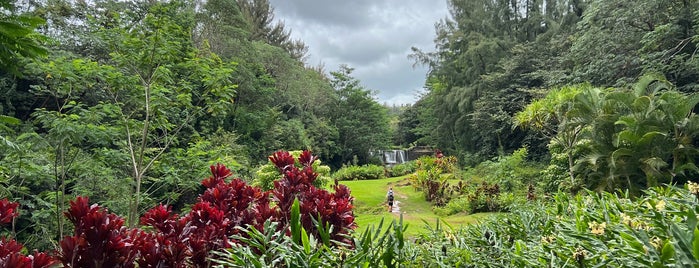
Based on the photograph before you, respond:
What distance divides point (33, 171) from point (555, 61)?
51.2ft

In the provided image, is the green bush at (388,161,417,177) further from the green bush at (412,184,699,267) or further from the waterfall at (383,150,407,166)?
the green bush at (412,184,699,267)

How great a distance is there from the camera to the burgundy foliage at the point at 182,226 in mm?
1116

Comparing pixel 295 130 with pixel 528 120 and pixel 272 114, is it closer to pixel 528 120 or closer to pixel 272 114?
pixel 272 114

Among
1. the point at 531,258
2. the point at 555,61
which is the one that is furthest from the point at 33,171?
the point at 555,61

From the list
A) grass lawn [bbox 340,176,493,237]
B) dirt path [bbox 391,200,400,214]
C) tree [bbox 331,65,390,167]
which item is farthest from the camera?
tree [bbox 331,65,390,167]

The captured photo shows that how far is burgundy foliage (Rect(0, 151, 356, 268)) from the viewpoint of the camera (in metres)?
1.12

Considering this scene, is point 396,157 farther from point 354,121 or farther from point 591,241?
point 591,241

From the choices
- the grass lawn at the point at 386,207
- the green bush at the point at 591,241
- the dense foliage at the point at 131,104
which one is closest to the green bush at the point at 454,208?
the grass lawn at the point at 386,207

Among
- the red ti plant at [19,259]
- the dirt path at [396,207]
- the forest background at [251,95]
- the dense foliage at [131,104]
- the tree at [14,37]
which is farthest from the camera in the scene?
the dirt path at [396,207]

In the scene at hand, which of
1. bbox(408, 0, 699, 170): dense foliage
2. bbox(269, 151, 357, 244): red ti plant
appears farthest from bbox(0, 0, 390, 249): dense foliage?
bbox(408, 0, 699, 170): dense foliage

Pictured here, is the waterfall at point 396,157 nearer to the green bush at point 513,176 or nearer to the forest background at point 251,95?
the forest background at point 251,95

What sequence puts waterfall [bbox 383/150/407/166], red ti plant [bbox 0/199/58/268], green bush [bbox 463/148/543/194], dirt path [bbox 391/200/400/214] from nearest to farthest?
1. red ti plant [bbox 0/199/58/268]
2. dirt path [bbox 391/200/400/214]
3. green bush [bbox 463/148/543/194]
4. waterfall [bbox 383/150/407/166]

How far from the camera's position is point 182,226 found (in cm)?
145

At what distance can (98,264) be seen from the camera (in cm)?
111
